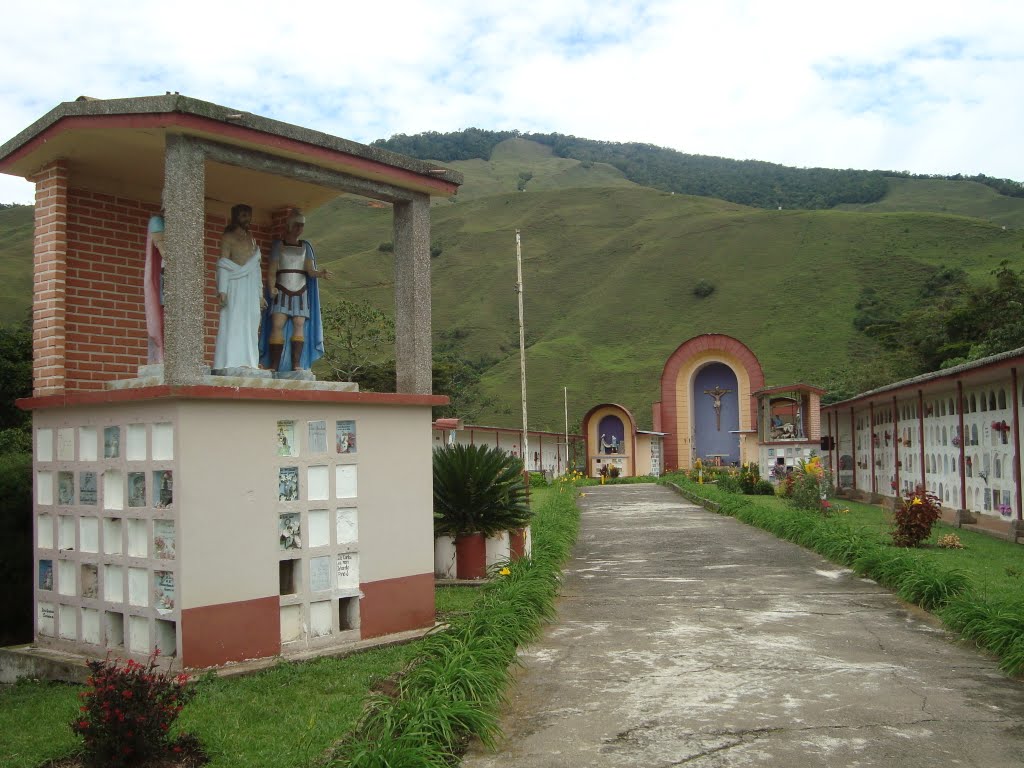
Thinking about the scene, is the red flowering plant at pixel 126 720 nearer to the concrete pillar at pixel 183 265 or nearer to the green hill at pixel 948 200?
the concrete pillar at pixel 183 265

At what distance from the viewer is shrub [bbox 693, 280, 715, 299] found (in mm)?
79188

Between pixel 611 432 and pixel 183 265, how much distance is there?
38821mm

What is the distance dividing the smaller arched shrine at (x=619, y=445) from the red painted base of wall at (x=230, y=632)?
1389 inches

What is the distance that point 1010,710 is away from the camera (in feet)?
17.3

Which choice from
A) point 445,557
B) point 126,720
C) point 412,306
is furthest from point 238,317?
point 445,557

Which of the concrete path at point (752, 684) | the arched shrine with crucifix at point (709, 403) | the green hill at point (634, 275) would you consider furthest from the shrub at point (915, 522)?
the green hill at point (634, 275)

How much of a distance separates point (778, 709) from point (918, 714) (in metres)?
0.76

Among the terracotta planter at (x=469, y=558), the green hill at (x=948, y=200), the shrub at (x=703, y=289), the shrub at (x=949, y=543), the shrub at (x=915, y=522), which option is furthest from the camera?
the green hill at (x=948, y=200)

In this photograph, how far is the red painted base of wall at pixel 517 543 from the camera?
1091 cm

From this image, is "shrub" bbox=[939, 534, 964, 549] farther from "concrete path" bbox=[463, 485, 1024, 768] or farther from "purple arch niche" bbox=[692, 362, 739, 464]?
"purple arch niche" bbox=[692, 362, 739, 464]

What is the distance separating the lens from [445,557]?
10539mm

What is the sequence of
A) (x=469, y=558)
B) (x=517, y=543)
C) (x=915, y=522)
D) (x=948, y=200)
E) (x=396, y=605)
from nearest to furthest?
(x=396, y=605) → (x=469, y=558) → (x=517, y=543) → (x=915, y=522) → (x=948, y=200)

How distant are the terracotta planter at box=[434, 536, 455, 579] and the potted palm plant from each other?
11 mm

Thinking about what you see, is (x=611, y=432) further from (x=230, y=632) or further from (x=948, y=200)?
(x=948, y=200)
